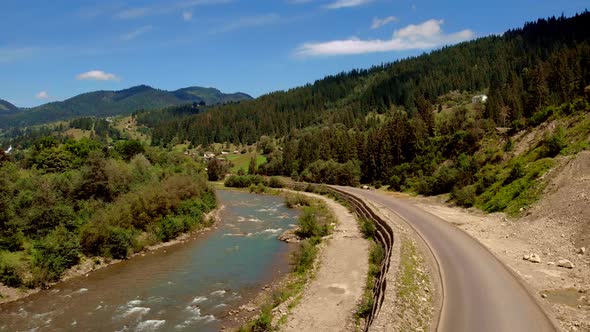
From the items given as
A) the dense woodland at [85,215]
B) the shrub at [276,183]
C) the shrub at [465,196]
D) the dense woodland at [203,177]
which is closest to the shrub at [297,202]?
the dense woodland at [203,177]

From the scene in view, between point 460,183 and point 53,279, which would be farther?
point 460,183

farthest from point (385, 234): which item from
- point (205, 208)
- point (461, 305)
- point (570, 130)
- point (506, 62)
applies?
point (506, 62)

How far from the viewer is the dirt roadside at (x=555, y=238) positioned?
20734mm

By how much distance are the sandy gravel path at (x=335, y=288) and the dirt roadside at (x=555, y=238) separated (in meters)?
9.70

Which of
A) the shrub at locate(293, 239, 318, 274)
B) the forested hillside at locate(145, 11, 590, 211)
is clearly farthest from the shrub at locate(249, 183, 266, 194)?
the shrub at locate(293, 239, 318, 274)

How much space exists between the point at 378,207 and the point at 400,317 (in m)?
35.3

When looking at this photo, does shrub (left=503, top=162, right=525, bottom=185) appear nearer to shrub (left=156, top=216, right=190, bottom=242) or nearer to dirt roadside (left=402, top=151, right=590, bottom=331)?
dirt roadside (left=402, top=151, right=590, bottom=331)

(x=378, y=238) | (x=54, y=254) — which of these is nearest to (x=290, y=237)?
(x=378, y=238)

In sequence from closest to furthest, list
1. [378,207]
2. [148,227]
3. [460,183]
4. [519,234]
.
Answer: [519,234] < [148,227] < [378,207] < [460,183]

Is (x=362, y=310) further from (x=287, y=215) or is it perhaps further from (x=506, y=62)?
(x=506, y=62)

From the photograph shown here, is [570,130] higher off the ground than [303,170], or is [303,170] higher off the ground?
[570,130]

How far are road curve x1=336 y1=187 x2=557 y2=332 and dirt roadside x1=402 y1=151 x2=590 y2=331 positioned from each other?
2.83ft


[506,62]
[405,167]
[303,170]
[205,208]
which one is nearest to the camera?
[205,208]

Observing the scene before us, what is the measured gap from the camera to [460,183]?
57.7m
